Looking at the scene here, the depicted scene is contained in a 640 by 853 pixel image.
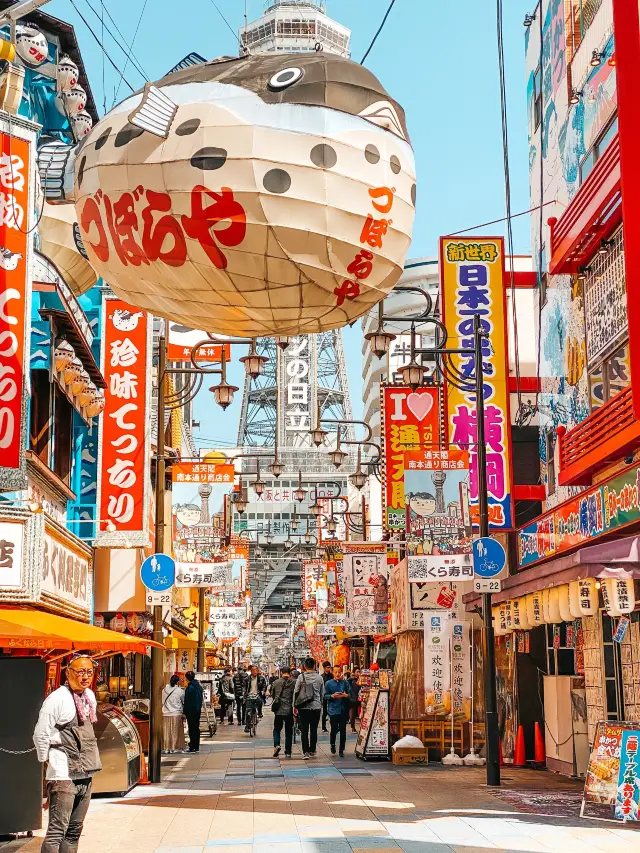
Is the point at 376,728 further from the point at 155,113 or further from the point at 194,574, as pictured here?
the point at 155,113

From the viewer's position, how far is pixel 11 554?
12.9 m

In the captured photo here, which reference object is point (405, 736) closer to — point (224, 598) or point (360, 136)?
point (360, 136)

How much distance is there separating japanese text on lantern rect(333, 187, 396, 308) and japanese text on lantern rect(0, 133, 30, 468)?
23.0 ft

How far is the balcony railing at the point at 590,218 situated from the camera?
15391 millimetres

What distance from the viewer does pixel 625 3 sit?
10.3m

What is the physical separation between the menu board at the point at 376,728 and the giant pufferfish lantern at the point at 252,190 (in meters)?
→ 16.5

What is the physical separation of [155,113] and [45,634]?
6483 mm

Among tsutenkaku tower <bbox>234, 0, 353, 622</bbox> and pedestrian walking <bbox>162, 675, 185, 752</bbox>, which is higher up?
tsutenkaku tower <bbox>234, 0, 353, 622</bbox>

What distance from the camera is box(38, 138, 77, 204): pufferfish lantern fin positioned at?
11.6 m

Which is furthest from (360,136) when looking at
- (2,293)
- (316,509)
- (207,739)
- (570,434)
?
(316,509)

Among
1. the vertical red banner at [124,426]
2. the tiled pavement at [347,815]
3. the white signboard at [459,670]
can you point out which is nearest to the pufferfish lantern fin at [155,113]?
the tiled pavement at [347,815]

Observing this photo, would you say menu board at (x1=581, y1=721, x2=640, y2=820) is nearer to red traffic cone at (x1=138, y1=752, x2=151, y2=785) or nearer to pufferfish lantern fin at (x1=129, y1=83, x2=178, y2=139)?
red traffic cone at (x1=138, y1=752, x2=151, y2=785)

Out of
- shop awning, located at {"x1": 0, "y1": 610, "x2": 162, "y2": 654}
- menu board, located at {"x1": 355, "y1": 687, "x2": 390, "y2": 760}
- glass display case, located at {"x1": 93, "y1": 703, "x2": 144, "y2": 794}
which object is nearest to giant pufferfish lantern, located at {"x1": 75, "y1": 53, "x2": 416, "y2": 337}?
shop awning, located at {"x1": 0, "y1": 610, "x2": 162, "y2": 654}

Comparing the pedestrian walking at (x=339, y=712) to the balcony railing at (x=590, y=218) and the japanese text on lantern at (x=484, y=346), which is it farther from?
the balcony railing at (x=590, y=218)
